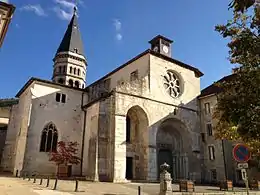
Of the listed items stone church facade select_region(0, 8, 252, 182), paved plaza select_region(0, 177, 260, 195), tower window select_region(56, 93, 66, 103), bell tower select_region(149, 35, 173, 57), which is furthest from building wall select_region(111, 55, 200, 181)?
tower window select_region(56, 93, 66, 103)

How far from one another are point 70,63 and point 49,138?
70.6 ft

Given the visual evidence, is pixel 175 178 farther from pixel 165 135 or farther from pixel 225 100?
pixel 225 100

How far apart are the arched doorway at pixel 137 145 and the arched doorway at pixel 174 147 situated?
2.50m

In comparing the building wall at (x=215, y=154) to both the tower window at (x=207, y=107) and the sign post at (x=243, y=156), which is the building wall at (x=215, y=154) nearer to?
the tower window at (x=207, y=107)

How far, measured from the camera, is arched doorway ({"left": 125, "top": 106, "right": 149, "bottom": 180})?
21.8 m

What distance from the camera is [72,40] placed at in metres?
45.3

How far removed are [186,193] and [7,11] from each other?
12.3 metres

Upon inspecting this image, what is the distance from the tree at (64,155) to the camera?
2167 cm

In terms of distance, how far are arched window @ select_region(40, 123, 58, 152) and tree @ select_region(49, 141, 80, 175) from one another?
0.94 metres

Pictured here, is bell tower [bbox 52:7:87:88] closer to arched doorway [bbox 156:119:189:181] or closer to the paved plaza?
arched doorway [bbox 156:119:189:181]

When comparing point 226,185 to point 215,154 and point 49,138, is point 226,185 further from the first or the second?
point 49,138

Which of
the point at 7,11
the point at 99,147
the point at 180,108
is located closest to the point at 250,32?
the point at 7,11

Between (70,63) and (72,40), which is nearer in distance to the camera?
(70,63)

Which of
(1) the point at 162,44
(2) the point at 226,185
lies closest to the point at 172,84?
(1) the point at 162,44
